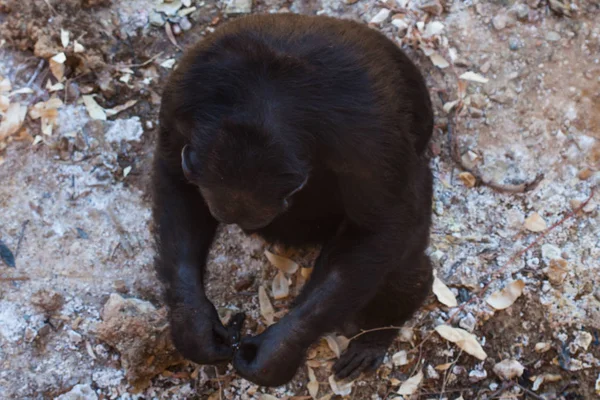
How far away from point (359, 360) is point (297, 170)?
1726mm

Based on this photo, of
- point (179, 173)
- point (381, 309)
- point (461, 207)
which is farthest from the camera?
point (461, 207)

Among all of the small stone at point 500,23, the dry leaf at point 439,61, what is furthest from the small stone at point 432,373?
the small stone at point 500,23

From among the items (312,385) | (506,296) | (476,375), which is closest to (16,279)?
(312,385)

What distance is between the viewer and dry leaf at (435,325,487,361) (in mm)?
4469

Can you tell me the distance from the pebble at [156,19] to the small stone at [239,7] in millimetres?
483

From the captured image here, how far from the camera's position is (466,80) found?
5.39 metres

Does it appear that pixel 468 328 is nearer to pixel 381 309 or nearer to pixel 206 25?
pixel 381 309

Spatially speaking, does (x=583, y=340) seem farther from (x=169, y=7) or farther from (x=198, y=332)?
(x=169, y=7)

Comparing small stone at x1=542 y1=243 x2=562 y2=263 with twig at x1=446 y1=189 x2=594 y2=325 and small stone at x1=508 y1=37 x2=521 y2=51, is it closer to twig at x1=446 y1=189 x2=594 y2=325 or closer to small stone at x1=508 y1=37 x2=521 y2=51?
twig at x1=446 y1=189 x2=594 y2=325

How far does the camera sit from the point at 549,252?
15.6 feet

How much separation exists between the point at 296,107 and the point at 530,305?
223 centimetres

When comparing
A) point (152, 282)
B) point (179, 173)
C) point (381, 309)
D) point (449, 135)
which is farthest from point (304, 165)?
point (449, 135)

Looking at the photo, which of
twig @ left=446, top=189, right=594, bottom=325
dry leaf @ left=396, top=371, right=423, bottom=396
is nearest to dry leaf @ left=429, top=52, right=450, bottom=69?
twig @ left=446, top=189, right=594, bottom=325

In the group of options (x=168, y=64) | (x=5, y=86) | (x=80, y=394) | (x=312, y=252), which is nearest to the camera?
(x=80, y=394)
